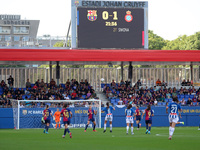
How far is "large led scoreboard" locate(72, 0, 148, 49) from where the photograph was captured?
37344 mm

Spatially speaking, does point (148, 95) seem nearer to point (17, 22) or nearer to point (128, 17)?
point (128, 17)

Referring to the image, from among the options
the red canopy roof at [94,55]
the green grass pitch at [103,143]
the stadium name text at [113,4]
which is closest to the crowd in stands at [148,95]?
the red canopy roof at [94,55]

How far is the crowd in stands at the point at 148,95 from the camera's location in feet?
114

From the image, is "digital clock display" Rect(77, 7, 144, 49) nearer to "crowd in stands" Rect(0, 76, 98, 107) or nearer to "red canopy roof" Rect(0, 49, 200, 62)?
"red canopy roof" Rect(0, 49, 200, 62)

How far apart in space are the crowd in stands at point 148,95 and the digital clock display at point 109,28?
3986 mm

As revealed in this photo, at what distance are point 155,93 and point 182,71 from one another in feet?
36.7

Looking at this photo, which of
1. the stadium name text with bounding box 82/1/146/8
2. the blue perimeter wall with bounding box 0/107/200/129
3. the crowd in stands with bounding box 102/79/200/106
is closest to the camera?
the blue perimeter wall with bounding box 0/107/200/129

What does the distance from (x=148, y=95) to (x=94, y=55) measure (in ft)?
19.6

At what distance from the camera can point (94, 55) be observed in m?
36.2

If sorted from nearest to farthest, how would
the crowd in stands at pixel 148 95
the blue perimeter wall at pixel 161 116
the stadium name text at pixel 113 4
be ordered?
the blue perimeter wall at pixel 161 116 < the crowd in stands at pixel 148 95 < the stadium name text at pixel 113 4

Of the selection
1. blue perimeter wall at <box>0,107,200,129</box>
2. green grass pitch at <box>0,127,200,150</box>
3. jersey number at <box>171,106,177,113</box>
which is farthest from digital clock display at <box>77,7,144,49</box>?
jersey number at <box>171,106,177,113</box>

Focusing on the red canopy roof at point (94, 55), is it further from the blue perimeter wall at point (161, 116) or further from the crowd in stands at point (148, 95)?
the blue perimeter wall at point (161, 116)

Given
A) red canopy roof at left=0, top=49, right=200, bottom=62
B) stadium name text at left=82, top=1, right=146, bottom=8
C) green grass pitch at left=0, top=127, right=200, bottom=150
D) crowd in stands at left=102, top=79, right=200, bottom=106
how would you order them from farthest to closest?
stadium name text at left=82, top=1, right=146, bottom=8 < red canopy roof at left=0, top=49, right=200, bottom=62 < crowd in stands at left=102, top=79, right=200, bottom=106 < green grass pitch at left=0, top=127, right=200, bottom=150

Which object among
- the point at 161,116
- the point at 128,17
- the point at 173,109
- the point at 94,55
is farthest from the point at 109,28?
the point at 173,109
